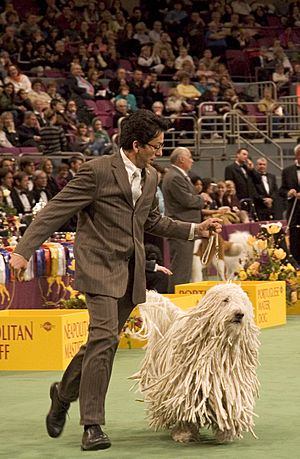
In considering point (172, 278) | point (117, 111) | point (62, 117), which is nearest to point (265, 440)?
point (172, 278)

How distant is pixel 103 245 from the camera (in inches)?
216

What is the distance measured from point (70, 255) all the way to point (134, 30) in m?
12.8

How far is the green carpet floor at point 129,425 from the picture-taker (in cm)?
536

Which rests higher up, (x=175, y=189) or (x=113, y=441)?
(x=175, y=189)

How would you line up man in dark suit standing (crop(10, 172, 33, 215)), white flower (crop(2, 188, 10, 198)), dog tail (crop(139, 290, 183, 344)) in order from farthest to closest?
man in dark suit standing (crop(10, 172, 33, 215))
white flower (crop(2, 188, 10, 198))
dog tail (crop(139, 290, 183, 344))

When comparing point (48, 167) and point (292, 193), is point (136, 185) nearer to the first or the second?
point (292, 193)

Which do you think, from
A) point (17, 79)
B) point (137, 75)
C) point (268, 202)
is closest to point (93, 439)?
point (268, 202)

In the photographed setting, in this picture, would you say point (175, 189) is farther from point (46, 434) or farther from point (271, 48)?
point (271, 48)

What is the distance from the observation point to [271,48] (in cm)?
2406

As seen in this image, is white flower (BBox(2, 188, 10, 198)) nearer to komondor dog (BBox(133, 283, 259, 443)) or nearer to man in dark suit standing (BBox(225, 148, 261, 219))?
man in dark suit standing (BBox(225, 148, 261, 219))

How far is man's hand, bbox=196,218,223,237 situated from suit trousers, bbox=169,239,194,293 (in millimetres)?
5141

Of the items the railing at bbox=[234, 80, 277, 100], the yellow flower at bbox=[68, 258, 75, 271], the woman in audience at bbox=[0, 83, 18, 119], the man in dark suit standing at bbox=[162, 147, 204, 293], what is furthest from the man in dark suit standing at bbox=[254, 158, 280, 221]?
the yellow flower at bbox=[68, 258, 75, 271]

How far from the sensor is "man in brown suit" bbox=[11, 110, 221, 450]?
17.5 feet

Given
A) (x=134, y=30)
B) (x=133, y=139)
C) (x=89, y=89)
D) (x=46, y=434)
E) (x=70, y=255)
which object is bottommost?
(x=46, y=434)
